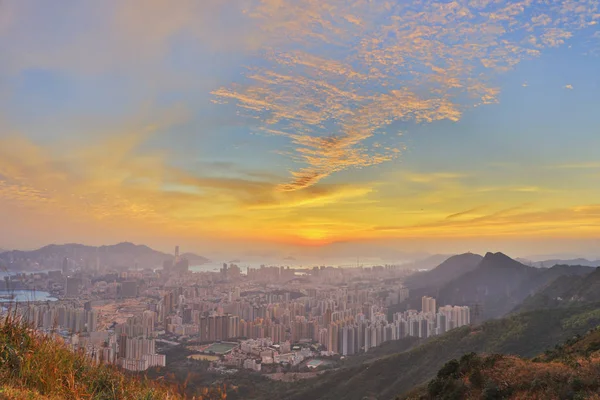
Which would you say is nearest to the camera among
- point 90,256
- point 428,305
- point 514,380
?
point 514,380

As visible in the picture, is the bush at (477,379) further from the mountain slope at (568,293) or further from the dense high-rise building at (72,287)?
the dense high-rise building at (72,287)

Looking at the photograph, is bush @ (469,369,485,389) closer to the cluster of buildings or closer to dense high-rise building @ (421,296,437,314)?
the cluster of buildings

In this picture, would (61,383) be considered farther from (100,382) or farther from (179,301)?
(179,301)

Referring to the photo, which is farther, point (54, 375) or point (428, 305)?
point (428, 305)

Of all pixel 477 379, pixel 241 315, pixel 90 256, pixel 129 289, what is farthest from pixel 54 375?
pixel 90 256

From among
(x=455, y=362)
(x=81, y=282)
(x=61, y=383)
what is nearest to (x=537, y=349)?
(x=455, y=362)

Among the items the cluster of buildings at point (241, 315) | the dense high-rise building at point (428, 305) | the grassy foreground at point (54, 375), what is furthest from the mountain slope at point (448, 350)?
the dense high-rise building at point (428, 305)

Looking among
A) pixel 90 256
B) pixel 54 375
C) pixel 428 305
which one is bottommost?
pixel 428 305

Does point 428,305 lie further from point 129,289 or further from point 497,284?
point 129,289
